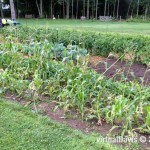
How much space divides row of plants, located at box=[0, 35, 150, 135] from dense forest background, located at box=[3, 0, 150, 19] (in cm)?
2383

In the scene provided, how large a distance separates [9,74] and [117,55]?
3.11 metres

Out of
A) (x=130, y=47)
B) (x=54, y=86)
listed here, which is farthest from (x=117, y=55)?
(x=54, y=86)

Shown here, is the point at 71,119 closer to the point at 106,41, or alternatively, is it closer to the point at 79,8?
the point at 106,41

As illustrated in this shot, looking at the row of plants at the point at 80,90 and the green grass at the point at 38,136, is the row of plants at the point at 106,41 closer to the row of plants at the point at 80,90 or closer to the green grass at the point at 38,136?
the row of plants at the point at 80,90

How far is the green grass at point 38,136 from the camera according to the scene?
231 centimetres

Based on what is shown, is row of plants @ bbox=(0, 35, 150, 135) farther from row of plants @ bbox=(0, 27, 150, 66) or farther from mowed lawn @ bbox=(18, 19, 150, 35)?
mowed lawn @ bbox=(18, 19, 150, 35)

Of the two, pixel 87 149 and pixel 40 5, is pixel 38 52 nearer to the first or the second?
pixel 87 149

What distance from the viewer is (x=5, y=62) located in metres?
4.19

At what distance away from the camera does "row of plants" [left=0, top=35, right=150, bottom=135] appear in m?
2.62

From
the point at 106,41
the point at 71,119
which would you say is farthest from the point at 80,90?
the point at 106,41

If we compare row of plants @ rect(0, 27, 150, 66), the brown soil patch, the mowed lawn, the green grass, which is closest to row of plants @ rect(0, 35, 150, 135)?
the brown soil patch

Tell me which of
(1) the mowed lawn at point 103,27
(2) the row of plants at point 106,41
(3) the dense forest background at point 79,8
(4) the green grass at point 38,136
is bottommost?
(4) the green grass at point 38,136

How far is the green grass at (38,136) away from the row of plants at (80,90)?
0.95ft

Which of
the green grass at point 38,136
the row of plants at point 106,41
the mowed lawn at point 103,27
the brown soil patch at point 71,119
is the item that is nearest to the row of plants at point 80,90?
the brown soil patch at point 71,119
